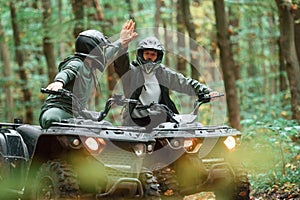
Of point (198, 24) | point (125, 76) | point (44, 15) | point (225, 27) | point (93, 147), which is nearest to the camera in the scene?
point (93, 147)

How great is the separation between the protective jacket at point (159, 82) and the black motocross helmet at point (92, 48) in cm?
36

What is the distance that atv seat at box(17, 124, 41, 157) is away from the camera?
924cm

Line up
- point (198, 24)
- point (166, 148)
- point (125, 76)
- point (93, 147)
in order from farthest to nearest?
point (198, 24) → point (125, 76) → point (166, 148) → point (93, 147)

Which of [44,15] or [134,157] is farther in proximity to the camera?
[44,15]

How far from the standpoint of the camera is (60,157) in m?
7.99

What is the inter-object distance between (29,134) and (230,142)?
288 cm

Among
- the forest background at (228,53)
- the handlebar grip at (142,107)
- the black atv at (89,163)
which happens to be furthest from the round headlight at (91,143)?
the forest background at (228,53)

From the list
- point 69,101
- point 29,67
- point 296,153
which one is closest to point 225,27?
point 296,153

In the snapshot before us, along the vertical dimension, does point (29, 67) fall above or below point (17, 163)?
above

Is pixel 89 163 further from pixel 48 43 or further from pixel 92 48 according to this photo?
pixel 48 43

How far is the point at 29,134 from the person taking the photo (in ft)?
30.9

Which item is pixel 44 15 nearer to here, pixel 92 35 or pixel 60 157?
pixel 92 35

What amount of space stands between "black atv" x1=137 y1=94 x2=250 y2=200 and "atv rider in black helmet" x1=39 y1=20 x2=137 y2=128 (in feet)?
4.18

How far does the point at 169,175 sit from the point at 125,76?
6.40 ft
